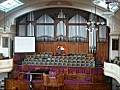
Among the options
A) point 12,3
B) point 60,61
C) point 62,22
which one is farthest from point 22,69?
point 62,22

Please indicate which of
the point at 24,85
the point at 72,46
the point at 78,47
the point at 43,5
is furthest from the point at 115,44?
the point at 24,85

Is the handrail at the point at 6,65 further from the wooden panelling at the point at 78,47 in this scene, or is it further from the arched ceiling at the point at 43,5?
the wooden panelling at the point at 78,47

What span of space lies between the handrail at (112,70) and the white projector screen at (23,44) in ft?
28.9

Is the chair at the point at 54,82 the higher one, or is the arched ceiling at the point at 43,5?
the arched ceiling at the point at 43,5

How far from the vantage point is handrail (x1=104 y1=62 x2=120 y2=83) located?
17038 mm

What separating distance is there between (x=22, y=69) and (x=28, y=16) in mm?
6907

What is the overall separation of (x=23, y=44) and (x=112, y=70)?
10.1 m

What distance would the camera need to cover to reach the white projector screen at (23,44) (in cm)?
2562

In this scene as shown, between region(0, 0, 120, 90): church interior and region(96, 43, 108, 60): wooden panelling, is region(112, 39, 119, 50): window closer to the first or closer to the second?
region(0, 0, 120, 90): church interior

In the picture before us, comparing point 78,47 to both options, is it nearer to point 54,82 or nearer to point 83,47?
point 83,47

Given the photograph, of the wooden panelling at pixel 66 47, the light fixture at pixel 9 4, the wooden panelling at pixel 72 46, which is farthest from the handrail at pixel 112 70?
the light fixture at pixel 9 4

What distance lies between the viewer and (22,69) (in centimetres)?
2230

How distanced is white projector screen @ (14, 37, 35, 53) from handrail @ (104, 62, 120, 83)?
28.9ft

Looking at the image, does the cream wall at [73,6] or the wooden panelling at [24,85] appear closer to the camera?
the wooden panelling at [24,85]
